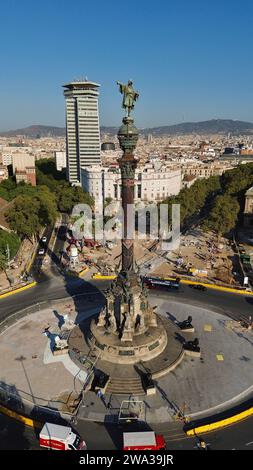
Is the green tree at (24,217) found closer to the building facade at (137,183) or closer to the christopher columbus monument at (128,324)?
the christopher columbus monument at (128,324)

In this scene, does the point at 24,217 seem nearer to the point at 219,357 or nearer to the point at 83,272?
the point at 83,272

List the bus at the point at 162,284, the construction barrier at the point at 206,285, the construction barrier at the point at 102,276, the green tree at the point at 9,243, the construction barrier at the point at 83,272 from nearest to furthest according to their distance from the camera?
1. the construction barrier at the point at 206,285
2. the bus at the point at 162,284
3. the construction barrier at the point at 102,276
4. the construction barrier at the point at 83,272
5. the green tree at the point at 9,243

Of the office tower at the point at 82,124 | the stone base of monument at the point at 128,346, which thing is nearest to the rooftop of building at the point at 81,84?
the office tower at the point at 82,124

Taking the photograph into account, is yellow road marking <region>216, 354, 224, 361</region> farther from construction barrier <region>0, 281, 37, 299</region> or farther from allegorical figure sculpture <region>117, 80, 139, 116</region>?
construction barrier <region>0, 281, 37, 299</region>

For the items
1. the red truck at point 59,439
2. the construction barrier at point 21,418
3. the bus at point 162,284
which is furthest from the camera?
the bus at point 162,284
